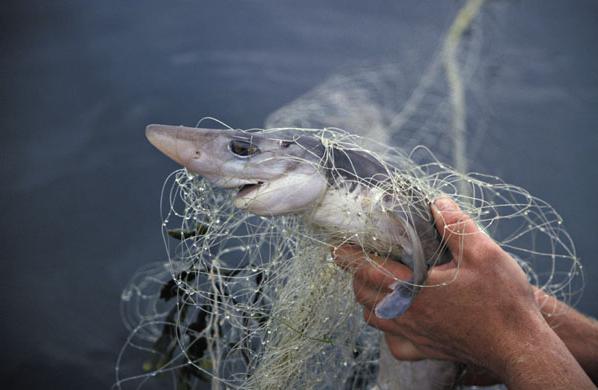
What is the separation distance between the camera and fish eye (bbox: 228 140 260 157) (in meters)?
1.76

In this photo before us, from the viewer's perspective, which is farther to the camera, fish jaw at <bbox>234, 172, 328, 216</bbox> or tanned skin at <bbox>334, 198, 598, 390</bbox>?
tanned skin at <bbox>334, 198, 598, 390</bbox>

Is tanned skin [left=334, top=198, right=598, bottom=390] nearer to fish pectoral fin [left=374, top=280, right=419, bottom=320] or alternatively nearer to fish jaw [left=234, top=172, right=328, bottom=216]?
fish pectoral fin [left=374, top=280, right=419, bottom=320]

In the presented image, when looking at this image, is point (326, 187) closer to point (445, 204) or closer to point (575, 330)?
point (445, 204)

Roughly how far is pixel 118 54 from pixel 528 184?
10.4 ft

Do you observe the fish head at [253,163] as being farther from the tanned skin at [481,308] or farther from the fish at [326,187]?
the tanned skin at [481,308]

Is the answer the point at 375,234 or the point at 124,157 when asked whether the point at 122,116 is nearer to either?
the point at 124,157

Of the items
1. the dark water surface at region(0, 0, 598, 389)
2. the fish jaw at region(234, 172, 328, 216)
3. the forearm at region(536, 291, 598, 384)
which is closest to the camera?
the fish jaw at region(234, 172, 328, 216)

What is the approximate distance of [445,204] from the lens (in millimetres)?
2057

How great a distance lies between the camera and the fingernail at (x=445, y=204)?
204 centimetres

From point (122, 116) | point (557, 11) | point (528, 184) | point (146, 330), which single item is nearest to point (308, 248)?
point (146, 330)

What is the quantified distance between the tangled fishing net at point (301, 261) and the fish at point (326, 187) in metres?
0.04

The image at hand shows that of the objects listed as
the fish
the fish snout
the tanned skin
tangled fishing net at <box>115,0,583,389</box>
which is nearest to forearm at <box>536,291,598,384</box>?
tangled fishing net at <box>115,0,583,389</box>

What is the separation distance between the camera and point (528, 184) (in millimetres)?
4531

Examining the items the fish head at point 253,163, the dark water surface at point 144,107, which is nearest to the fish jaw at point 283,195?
the fish head at point 253,163
